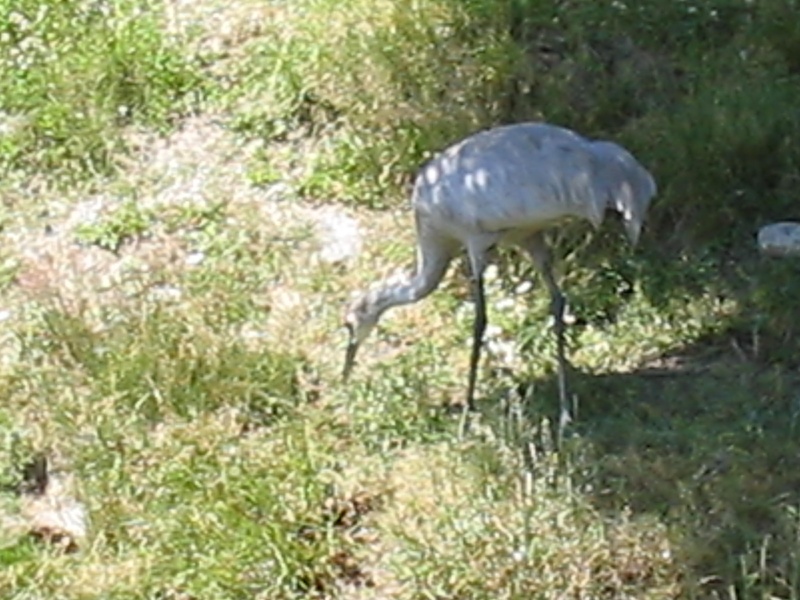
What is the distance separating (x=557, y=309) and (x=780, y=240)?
107 centimetres

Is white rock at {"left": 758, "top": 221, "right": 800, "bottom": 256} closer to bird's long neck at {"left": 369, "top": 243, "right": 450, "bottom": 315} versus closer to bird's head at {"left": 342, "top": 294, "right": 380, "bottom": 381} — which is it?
bird's long neck at {"left": 369, "top": 243, "right": 450, "bottom": 315}

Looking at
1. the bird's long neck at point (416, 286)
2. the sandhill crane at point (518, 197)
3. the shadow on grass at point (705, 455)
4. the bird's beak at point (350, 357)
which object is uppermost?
the sandhill crane at point (518, 197)

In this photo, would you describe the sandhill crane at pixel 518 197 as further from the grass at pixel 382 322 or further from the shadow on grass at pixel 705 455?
the grass at pixel 382 322

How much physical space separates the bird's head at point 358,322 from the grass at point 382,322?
77 mm

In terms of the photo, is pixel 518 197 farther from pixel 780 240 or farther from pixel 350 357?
pixel 780 240

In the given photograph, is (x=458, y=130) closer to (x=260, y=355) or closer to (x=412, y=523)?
(x=260, y=355)

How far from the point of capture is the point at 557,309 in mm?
6641

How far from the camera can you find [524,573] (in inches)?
226

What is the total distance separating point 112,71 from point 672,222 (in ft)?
7.76

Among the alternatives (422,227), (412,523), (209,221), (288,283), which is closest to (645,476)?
(412,523)

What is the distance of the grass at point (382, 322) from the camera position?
5.98 m

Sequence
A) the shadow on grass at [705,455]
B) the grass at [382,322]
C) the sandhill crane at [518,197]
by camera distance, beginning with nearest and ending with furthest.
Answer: the shadow on grass at [705,455] → the grass at [382,322] → the sandhill crane at [518,197]

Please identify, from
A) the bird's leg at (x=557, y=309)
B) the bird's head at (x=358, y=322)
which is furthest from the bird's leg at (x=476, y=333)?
the bird's head at (x=358, y=322)

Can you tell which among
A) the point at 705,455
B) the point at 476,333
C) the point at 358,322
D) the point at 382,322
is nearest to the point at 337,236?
the point at 382,322
